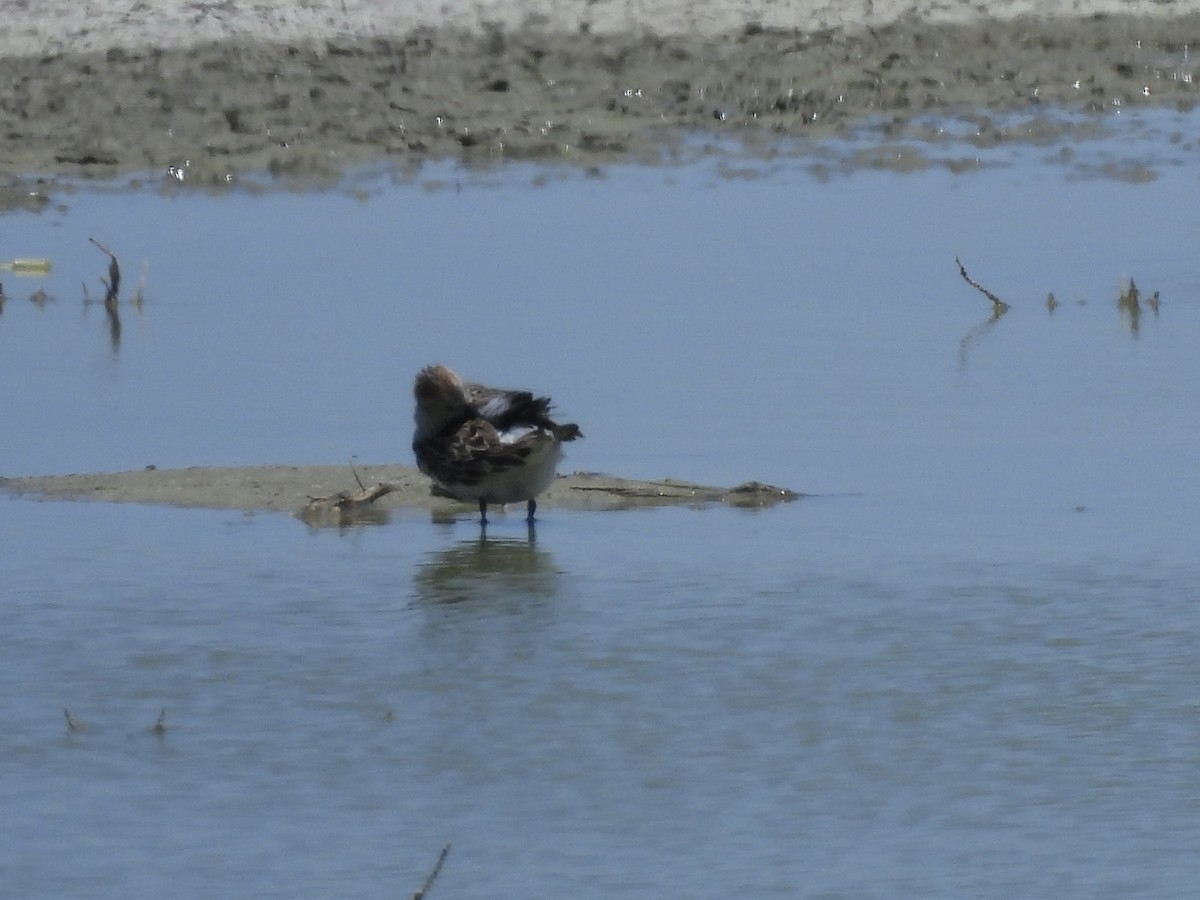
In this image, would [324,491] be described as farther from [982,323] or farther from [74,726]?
[982,323]

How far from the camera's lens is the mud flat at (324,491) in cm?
835

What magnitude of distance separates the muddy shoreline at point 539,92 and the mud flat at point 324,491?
6.72 meters

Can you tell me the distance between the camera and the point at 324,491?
859cm

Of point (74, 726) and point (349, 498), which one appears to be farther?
point (349, 498)

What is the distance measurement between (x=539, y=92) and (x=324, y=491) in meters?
9.42

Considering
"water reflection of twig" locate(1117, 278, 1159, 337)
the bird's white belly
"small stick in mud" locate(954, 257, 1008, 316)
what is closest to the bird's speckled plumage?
the bird's white belly

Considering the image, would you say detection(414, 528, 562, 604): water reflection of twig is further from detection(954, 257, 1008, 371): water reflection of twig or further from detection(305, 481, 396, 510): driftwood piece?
detection(954, 257, 1008, 371): water reflection of twig

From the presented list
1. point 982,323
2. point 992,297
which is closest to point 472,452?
point 982,323

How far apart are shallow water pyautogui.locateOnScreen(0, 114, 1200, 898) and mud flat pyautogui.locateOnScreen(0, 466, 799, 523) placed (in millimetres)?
137

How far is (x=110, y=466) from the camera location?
901 cm

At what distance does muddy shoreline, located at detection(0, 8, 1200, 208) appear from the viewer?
16.2m

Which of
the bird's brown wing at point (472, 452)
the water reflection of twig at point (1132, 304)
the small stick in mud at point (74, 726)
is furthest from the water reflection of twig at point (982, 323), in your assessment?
the small stick in mud at point (74, 726)

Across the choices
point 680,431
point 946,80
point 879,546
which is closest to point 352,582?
point 879,546

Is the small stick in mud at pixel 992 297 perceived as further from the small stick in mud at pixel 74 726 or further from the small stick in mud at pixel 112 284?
the small stick in mud at pixel 74 726
